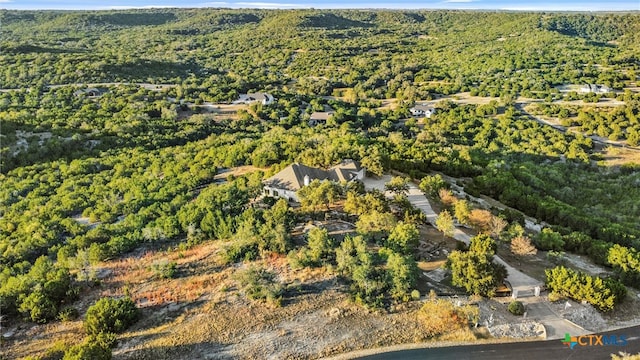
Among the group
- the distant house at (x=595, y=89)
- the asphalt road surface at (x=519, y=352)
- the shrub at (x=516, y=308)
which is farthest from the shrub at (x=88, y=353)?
the distant house at (x=595, y=89)

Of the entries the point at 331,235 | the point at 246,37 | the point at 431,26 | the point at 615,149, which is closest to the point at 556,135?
the point at 615,149

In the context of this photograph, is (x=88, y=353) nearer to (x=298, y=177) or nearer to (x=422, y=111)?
(x=298, y=177)

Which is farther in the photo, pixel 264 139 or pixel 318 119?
pixel 318 119

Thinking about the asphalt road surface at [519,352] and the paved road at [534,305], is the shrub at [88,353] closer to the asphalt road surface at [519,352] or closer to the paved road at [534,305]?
the asphalt road surface at [519,352]

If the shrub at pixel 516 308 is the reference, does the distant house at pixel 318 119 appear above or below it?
below

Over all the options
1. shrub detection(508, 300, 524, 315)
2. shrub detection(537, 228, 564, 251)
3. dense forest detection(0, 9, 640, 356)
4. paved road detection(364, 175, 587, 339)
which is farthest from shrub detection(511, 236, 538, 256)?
shrub detection(508, 300, 524, 315)

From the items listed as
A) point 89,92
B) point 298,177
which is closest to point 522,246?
point 298,177
